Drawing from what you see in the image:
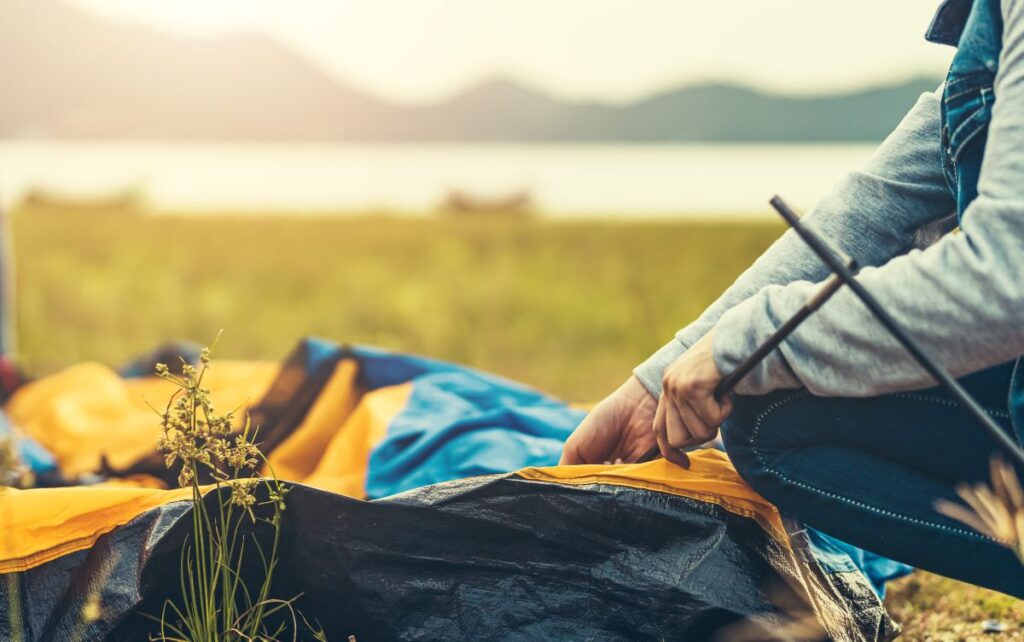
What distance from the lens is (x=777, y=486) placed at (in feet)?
4.30

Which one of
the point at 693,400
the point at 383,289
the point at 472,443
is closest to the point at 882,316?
the point at 693,400

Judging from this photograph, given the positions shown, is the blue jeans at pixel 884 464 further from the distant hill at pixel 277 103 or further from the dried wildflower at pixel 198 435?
the distant hill at pixel 277 103

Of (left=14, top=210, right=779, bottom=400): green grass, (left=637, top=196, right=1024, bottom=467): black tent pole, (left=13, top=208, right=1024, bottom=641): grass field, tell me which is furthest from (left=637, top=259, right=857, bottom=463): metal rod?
(left=14, top=210, right=779, bottom=400): green grass

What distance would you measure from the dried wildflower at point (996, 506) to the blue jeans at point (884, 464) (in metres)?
0.02

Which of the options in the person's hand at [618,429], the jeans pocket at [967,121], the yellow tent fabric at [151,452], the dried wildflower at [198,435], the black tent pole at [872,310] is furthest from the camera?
the person's hand at [618,429]

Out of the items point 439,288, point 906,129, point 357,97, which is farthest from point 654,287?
point 357,97

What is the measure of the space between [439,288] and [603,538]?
18.0 ft

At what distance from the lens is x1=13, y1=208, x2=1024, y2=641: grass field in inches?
229

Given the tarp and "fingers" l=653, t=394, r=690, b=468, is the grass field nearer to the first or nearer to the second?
the tarp

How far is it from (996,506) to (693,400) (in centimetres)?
36

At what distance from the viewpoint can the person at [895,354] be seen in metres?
1.00

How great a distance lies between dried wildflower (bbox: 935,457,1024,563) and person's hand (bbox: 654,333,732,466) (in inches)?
11.9

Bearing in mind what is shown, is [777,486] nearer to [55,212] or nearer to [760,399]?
[760,399]

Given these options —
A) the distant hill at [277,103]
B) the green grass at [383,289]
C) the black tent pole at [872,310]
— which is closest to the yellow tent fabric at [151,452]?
the black tent pole at [872,310]
